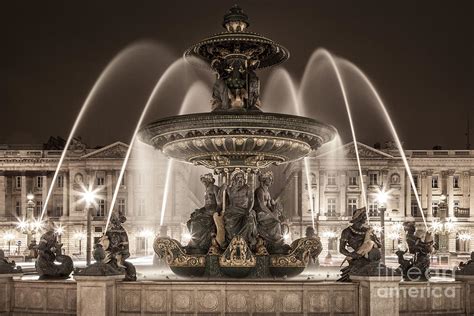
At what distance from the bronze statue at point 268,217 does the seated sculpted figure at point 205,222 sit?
69 cm

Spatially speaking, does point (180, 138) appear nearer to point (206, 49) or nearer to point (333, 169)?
point (206, 49)

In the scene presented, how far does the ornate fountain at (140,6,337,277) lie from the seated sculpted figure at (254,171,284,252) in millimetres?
16

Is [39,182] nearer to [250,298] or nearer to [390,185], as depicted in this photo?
[390,185]

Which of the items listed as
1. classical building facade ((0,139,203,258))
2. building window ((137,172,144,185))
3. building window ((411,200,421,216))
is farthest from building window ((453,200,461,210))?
building window ((137,172,144,185))

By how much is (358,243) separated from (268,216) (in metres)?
1.74

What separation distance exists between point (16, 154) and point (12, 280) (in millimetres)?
81804

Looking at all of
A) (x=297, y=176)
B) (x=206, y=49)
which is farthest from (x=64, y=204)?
(x=206, y=49)

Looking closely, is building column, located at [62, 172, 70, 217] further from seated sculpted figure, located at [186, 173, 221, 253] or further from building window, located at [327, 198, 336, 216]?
seated sculpted figure, located at [186, 173, 221, 253]

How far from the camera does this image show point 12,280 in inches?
402

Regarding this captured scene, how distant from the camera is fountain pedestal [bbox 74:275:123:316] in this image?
29.8 feet

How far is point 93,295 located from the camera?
913cm

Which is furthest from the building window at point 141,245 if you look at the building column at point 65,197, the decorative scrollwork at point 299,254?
the decorative scrollwork at point 299,254

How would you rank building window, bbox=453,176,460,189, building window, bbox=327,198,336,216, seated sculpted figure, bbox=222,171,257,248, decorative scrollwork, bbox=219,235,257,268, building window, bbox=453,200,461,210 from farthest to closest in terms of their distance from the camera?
1. building window, bbox=453,176,460,189
2. building window, bbox=453,200,461,210
3. building window, bbox=327,198,336,216
4. seated sculpted figure, bbox=222,171,257,248
5. decorative scrollwork, bbox=219,235,257,268

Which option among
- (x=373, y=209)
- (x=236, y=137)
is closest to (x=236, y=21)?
(x=236, y=137)
